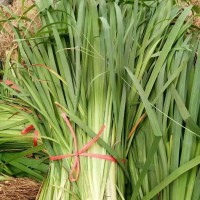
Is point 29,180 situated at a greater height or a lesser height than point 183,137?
lesser

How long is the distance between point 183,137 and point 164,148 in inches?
2.6

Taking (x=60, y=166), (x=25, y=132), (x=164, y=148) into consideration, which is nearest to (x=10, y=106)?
(x=25, y=132)

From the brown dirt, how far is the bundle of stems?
0.10 m

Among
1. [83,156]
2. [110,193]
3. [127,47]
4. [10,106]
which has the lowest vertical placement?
[110,193]

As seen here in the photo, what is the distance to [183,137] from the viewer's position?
1.21 metres

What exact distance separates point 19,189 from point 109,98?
43 cm

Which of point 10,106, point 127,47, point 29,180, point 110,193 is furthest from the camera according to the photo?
point 10,106

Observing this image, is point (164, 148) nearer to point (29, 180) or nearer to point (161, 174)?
point (161, 174)

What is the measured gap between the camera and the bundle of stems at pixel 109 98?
1.19 metres

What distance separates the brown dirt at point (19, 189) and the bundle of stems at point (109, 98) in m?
0.10

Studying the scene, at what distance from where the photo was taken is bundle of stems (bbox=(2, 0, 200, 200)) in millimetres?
1191

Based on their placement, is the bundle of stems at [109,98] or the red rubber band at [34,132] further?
the red rubber band at [34,132]

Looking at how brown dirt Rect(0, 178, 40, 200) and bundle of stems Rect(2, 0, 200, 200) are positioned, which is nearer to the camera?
bundle of stems Rect(2, 0, 200, 200)

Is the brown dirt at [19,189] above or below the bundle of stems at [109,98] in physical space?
below
